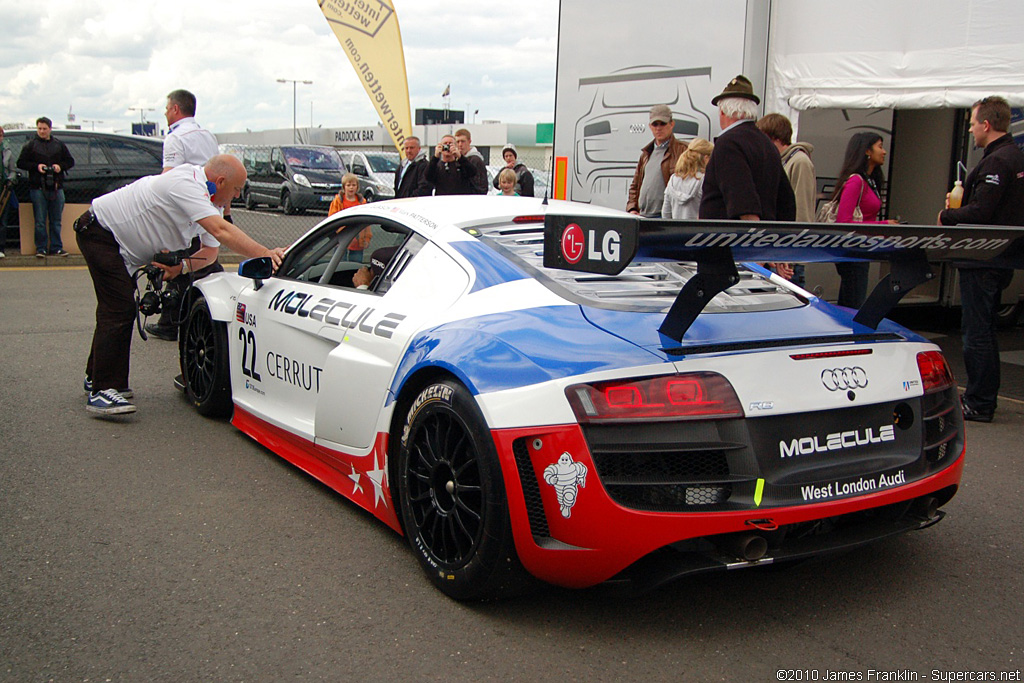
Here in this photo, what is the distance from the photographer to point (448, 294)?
344 centimetres

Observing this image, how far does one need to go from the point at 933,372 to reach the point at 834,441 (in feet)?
1.83

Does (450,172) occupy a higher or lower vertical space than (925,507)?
higher

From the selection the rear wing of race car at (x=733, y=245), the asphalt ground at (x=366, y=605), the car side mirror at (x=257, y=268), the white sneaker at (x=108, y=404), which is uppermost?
the rear wing of race car at (x=733, y=245)

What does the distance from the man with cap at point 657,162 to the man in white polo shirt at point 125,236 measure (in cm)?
346

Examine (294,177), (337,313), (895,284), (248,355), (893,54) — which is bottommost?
(248,355)

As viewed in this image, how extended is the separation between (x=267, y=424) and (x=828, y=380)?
8.94 ft

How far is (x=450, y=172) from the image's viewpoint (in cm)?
1054

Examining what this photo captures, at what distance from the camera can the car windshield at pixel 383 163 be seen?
1083 inches

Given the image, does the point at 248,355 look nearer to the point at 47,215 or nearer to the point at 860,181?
the point at 860,181

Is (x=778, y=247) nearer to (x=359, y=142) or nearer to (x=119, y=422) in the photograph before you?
(x=119, y=422)

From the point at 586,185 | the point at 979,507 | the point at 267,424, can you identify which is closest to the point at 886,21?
the point at 586,185

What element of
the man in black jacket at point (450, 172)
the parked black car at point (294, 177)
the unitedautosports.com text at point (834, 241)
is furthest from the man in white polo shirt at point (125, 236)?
the parked black car at point (294, 177)

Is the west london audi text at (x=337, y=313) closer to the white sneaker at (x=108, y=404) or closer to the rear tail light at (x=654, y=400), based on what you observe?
the rear tail light at (x=654, y=400)

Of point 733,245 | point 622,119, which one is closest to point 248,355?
point 733,245
